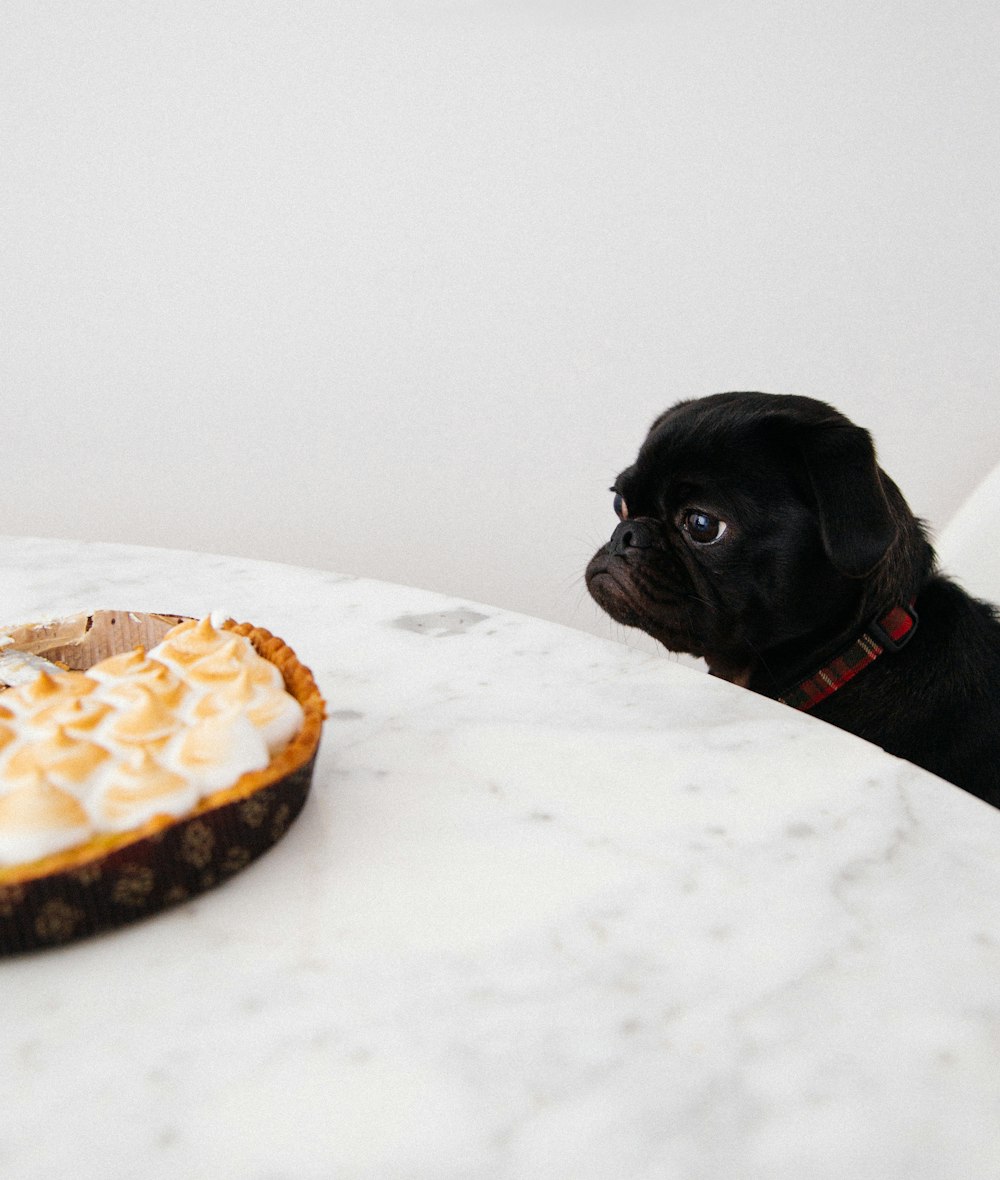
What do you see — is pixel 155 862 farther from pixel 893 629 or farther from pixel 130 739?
pixel 893 629

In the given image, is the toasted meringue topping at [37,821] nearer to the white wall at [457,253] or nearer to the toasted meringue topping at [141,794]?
the toasted meringue topping at [141,794]

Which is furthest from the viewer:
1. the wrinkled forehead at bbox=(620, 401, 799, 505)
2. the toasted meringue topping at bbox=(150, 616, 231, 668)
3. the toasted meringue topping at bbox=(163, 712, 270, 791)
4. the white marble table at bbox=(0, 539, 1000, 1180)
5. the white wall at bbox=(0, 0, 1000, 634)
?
the white wall at bbox=(0, 0, 1000, 634)

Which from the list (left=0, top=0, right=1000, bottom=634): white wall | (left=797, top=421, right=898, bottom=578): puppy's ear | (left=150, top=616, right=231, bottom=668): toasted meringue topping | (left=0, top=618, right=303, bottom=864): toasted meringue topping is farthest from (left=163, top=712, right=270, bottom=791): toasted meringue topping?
(left=0, top=0, right=1000, bottom=634): white wall

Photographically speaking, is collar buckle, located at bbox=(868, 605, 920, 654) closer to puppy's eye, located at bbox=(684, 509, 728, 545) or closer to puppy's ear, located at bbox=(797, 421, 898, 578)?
puppy's ear, located at bbox=(797, 421, 898, 578)

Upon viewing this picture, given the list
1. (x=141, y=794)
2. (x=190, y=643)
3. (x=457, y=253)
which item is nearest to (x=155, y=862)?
(x=141, y=794)

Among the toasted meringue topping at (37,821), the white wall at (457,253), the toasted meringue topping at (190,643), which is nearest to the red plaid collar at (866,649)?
the toasted meringue topping at (190,643)

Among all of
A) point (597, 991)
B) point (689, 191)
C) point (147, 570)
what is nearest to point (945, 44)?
point (689, 191)
